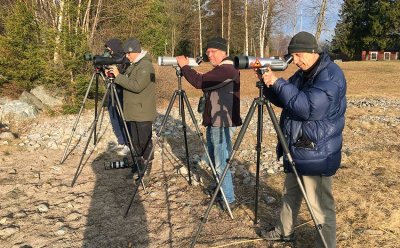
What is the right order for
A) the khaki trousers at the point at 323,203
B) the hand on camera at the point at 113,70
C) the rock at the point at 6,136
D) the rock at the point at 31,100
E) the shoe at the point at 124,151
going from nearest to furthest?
the khaki trousers at the point at 323,203, the hand on camera at the point at 113,70, the shoe at the point at 124,151, the rock at the point at 6,136, the rock at the point at 31,100

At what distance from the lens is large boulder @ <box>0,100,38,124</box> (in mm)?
10138

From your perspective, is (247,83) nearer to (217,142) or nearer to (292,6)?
(217,142)

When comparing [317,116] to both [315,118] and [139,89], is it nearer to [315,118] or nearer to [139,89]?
[315,118]

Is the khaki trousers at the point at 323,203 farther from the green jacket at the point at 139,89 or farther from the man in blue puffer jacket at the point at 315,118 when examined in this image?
→ the green jacket at the point at 139,89

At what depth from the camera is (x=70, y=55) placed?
10805mm

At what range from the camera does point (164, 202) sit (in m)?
5.11

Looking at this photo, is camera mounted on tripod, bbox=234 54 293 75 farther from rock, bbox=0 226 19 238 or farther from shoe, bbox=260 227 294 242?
rock, bbox=0 226 19 238

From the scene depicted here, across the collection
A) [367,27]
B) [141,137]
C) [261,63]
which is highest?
[367,27]

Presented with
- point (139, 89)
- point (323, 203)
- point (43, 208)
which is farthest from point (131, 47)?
point (323, 203)

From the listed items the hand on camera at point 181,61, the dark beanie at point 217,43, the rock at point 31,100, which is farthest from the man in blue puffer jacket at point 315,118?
the rock at point 31,100

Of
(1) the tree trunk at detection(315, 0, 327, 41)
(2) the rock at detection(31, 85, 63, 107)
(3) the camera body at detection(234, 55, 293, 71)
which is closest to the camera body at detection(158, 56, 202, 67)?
(3) the camera body at detection(234, 55, 293, 71)

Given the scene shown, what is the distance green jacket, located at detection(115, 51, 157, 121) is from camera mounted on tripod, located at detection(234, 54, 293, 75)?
2.45m

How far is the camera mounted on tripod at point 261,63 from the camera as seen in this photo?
3270mm

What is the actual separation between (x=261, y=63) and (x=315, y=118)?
0.71m
